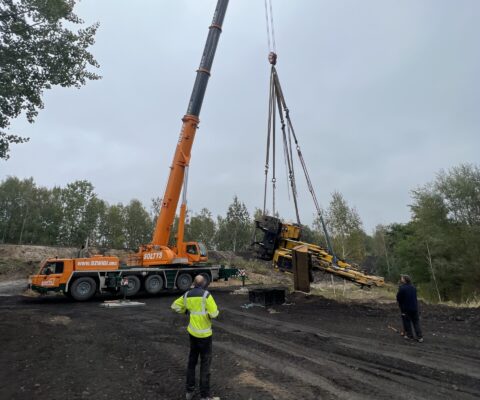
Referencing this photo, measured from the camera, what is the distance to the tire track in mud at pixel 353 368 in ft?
17.3

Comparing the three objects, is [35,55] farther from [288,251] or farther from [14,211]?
[14,211]

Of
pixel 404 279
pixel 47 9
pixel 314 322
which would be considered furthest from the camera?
pixel 314 322

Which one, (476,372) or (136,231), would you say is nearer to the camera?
(476,372)

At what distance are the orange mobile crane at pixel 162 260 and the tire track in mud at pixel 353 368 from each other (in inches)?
382

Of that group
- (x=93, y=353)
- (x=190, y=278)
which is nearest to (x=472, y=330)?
(x=93, y=353)

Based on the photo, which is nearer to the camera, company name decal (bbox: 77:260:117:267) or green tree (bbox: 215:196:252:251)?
company name decal (bbox: 77:260:117:267)

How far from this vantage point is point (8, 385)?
213 inches

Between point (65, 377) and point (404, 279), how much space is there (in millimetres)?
8157

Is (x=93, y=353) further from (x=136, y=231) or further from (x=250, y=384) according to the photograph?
(x=136, y=231)

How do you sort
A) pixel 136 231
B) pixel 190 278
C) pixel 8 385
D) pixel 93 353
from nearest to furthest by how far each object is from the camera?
pixel 8 385 → pixel 93 353 → pixel 190 278 → pixel 136 231

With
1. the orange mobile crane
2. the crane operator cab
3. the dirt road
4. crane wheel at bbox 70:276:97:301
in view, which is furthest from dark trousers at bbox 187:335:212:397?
the crane operator cab

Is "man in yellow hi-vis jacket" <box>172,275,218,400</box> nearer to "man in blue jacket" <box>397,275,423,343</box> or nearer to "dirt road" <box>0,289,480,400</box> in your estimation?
"dirt road" <box>0,289,480,400</box>

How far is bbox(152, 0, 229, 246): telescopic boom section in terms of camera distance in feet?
57.0

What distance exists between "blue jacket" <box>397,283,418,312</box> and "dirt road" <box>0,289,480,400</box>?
2.66 ft
